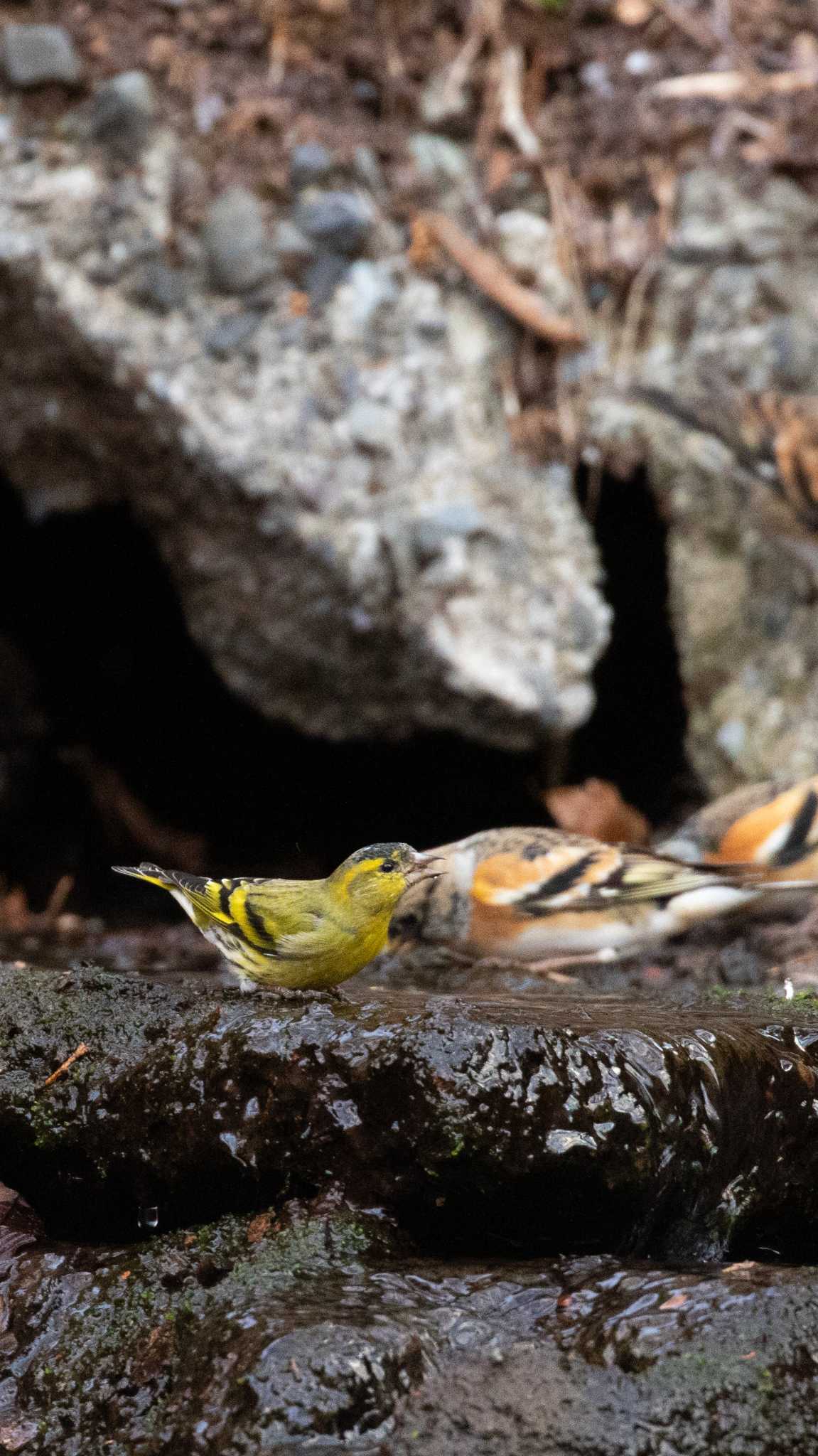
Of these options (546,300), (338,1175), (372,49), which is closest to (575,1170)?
(338,1175)

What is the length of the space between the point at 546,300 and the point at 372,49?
1339 mm

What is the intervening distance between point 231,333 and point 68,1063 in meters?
3.73

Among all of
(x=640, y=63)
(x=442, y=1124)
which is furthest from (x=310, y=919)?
(x=640, y=63)

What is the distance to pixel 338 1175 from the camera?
2641 mm

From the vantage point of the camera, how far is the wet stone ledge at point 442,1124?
2.55 metres

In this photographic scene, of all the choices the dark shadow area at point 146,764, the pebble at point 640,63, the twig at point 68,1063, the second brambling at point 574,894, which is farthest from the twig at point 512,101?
the twig at point 68,1063

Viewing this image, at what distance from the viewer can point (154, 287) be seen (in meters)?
5.70

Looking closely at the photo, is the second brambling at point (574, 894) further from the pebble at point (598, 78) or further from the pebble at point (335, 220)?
the pebble at point (598, 78)

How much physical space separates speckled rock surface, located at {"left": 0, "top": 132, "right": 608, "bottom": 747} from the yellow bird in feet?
8.91

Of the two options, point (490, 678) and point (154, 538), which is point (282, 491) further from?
point (490, 678)

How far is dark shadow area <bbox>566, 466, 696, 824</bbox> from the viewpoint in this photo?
22.5 ft

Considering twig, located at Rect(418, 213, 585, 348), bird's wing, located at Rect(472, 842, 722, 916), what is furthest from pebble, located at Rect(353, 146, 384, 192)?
bird's wing, located at Rect(472, 842, 722, 916)

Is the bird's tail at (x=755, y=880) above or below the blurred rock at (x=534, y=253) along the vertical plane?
below

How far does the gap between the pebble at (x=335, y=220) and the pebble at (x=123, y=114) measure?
2.36 feet
